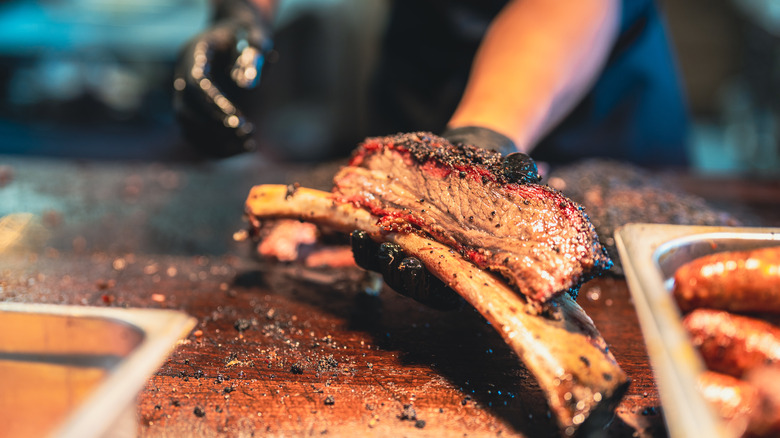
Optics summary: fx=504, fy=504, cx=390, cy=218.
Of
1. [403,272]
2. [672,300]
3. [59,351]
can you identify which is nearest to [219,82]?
[59,351]

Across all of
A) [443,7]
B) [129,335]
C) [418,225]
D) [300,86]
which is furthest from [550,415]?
[300,86]

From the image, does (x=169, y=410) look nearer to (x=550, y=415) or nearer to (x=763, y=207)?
(x=550, y=415)

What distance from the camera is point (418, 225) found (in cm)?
186

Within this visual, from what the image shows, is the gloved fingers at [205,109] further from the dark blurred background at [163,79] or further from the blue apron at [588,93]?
the dark blurred background at [163,79]

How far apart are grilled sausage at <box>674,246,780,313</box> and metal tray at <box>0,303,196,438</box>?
4.92 feet

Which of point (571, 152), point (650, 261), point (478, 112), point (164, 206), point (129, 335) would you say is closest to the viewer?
point (650, 261)

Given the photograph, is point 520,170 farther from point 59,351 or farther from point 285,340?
point 59,351

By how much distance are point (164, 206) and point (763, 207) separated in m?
4.06

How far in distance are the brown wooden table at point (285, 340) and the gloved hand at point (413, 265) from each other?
205mm

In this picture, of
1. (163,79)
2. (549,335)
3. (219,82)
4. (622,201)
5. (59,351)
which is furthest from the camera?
(163,79)

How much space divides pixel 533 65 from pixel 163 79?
25.3ft

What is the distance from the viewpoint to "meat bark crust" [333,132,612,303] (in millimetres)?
1554

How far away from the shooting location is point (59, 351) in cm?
174

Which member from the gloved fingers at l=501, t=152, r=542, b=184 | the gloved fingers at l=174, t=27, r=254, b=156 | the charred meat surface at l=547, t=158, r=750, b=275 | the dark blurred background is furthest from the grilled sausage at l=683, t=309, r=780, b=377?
the dark blurred background
